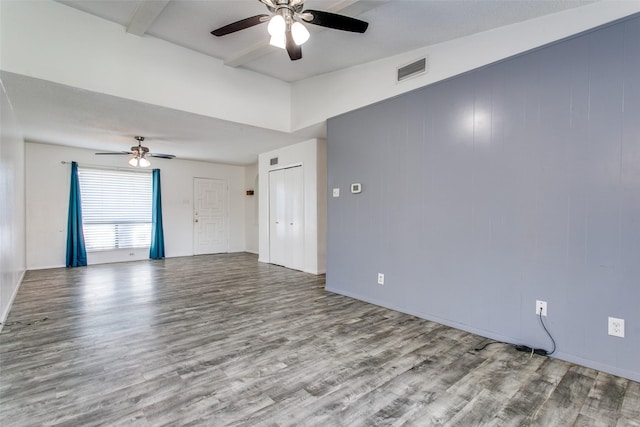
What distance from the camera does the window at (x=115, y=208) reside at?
6.52 m

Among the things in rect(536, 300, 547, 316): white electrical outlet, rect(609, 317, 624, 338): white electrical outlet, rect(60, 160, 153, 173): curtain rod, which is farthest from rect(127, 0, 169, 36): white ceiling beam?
rect(609, 317, 624, 338): white electrical outlet

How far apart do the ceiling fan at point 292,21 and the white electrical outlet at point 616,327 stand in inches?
114

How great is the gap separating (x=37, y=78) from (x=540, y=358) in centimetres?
517

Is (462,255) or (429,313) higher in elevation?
(462,255)

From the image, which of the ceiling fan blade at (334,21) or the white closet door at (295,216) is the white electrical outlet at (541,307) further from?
the white closet door at (295,216)

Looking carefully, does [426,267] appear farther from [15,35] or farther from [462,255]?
[15,35]

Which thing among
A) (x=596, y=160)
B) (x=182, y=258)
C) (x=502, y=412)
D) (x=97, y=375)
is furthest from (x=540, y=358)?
(x=182, y=258)

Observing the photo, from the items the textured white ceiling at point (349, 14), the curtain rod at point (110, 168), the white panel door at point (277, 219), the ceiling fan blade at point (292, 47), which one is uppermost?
the textured white ceiling at point (349, 14)

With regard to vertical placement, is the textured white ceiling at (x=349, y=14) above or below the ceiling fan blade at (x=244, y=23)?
above

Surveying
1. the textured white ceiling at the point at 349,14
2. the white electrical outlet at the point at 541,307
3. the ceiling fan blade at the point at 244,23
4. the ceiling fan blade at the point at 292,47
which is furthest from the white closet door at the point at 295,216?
the white electrical outlet at the point at 541,307

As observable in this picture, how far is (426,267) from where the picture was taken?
325 cm

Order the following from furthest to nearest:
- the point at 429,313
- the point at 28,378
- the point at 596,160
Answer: the point at 429,313 → the point at 596,160 → the point at 28,378

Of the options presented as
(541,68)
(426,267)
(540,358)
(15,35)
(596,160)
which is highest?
(15,35)

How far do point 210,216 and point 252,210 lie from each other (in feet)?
3.77
